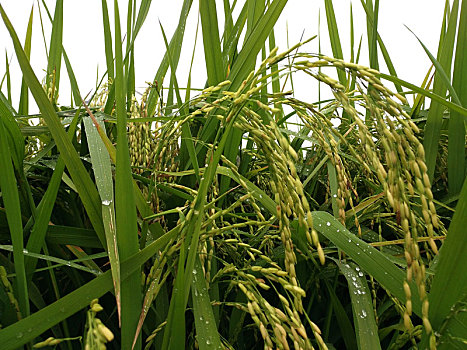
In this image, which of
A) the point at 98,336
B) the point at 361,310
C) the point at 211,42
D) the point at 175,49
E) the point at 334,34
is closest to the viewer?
the point at 98,336

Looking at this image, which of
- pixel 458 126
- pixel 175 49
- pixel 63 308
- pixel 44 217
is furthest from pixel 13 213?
pixel 458 126

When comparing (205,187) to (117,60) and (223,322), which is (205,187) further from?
(223,322)

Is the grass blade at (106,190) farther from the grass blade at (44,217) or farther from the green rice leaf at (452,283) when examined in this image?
the green rice leaf at (452,283)

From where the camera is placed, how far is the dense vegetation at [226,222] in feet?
1.77

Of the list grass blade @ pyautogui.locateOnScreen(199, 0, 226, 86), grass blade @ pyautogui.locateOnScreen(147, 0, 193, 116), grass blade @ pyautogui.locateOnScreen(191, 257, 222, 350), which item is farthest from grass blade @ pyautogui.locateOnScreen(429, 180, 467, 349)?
grass blade @ pyautogui.locateOnScreen(147, 0, 193, 116)

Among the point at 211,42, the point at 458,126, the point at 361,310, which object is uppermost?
the point at 211,42

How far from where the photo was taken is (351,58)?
1382 mm

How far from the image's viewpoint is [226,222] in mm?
744

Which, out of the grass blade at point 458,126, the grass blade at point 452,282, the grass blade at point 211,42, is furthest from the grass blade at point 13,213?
the grass blade at point 458,126

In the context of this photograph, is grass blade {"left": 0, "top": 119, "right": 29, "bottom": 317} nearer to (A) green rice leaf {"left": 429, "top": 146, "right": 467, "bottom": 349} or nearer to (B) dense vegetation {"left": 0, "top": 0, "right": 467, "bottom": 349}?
(B) dense vegetation {"left": 0, "top": 0, "right": 467, "bottom": 349}

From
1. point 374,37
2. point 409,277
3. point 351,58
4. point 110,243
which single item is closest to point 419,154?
point 409,277

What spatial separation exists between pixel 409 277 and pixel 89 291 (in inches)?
15.2

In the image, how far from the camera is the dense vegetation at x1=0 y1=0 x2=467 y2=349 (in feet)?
1.77

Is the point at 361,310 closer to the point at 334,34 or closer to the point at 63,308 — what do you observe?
the point at 63,308
